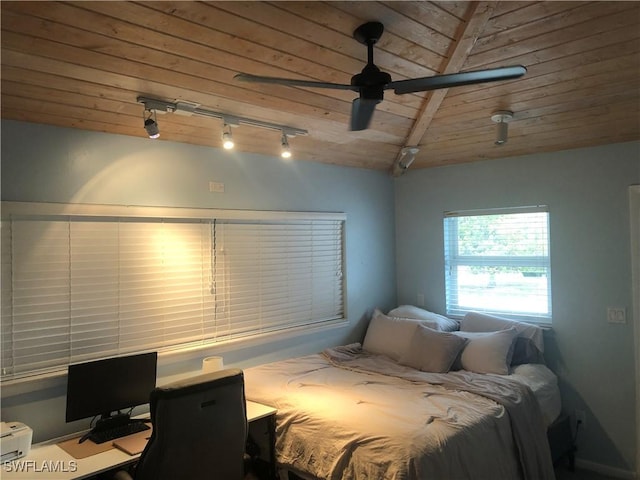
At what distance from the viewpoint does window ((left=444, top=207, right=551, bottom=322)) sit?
401 cm

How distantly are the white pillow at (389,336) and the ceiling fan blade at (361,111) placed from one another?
6.57ft

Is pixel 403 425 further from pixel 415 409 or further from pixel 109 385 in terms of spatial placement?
pixel 109 385

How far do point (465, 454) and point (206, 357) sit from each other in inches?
70.1

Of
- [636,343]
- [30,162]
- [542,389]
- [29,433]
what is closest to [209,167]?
[30,162]

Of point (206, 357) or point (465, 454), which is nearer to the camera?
point (465, 454)

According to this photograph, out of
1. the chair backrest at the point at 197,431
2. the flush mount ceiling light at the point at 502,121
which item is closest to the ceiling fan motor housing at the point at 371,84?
the flush mount ceiling light at the point at 502,121

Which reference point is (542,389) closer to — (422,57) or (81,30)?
(422,57)

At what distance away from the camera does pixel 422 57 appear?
9.59ft

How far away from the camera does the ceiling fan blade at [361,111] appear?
2.37 m

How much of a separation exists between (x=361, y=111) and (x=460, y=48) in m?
0.86

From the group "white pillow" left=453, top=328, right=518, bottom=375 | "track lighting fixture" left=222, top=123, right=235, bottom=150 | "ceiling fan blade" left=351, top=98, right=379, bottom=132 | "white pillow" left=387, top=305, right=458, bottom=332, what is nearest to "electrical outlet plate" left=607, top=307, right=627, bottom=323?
"white pillow" left=453, top=328, right=518, bottom=375

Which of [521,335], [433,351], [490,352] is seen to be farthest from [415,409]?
[521,335]

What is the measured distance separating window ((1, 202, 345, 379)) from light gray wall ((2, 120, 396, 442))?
103 millimetres

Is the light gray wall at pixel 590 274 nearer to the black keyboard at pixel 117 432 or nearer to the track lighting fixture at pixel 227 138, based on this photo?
the track lighting fixture at pixel 227 138
